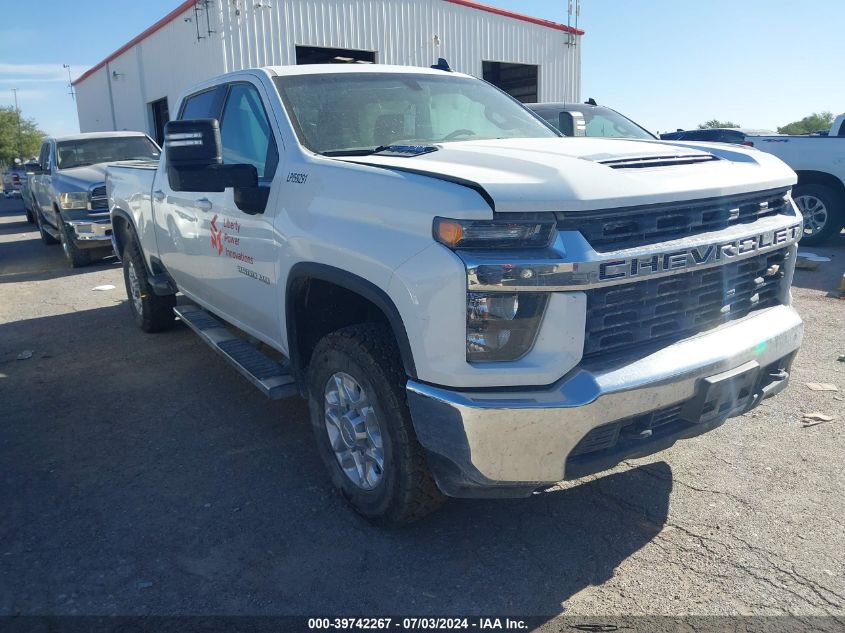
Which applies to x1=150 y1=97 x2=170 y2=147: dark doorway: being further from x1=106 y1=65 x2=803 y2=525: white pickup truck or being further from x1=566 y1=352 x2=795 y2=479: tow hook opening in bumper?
x1=566 y1=352 x2=795 y2=479: tow hook opening in bumper

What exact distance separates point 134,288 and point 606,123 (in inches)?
227

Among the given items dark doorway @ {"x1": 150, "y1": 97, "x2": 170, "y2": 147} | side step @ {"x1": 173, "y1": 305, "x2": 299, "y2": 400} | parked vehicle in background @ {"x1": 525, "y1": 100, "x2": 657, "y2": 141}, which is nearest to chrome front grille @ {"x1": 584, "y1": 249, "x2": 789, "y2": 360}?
side step @ {"x1": 173, "y1": 305, "x2": 299, "y2": 400}

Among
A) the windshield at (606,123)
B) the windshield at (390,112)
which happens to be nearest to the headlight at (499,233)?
the windshield at (390,112)

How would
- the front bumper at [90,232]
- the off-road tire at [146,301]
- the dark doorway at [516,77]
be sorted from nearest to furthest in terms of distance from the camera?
the off-road tire at [146,301] < the front bumper at [90,232] < the dark doorway at [516,77]

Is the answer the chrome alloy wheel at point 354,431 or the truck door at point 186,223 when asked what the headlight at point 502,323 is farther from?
the truck door at point 186,223

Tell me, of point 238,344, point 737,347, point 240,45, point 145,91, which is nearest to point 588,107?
point 238,344

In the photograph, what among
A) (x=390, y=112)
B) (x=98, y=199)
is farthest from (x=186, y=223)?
(x=98, y=199)

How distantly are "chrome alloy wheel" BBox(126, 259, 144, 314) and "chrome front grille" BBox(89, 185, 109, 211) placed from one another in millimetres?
3987

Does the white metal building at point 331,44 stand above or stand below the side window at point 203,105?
above

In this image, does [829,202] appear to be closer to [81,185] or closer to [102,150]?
[81,185]

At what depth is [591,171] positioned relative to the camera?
2.59 m

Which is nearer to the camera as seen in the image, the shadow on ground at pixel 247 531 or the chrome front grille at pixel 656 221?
the chrome front grille at pixel 656 221

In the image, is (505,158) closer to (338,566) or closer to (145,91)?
(338,566)

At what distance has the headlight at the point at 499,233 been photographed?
2.40 m
